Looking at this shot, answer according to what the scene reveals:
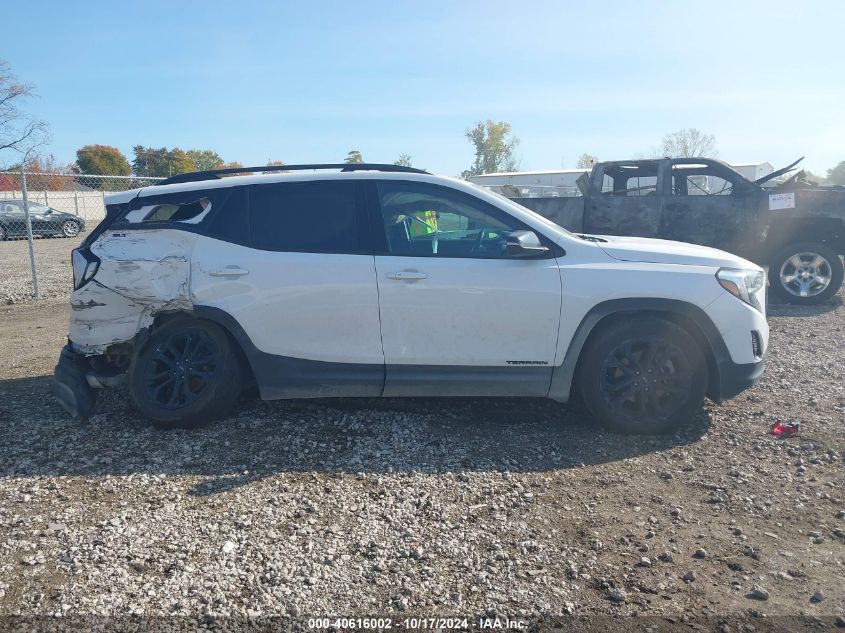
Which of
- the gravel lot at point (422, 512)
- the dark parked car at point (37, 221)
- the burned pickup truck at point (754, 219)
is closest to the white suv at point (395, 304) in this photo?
the gravel lot at point (422, 512)

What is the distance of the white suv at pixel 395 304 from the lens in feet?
15.3

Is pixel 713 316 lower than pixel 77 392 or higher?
higher

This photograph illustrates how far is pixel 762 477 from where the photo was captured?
4.15 meters

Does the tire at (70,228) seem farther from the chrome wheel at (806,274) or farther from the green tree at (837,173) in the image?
the green tree at (837,173)

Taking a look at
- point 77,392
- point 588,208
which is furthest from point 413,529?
point 588,208

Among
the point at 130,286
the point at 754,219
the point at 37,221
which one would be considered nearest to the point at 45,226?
the point at 37,221

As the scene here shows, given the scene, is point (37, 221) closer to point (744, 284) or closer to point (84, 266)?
A: point (84, 266)

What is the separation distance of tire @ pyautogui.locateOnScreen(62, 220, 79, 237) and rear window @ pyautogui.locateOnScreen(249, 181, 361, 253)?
23873 millimetres

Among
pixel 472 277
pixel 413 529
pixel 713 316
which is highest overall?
pixel 472 277

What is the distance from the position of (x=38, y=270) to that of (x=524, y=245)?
13.7 metres

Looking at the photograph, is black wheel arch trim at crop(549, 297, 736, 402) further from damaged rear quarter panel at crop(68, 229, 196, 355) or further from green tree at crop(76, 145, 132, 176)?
green tree at crop(76, 145, 132, 176)

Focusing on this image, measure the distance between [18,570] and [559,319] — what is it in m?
3.41

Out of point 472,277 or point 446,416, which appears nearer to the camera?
point 472,277

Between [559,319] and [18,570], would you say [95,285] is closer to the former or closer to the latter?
[18,570]
